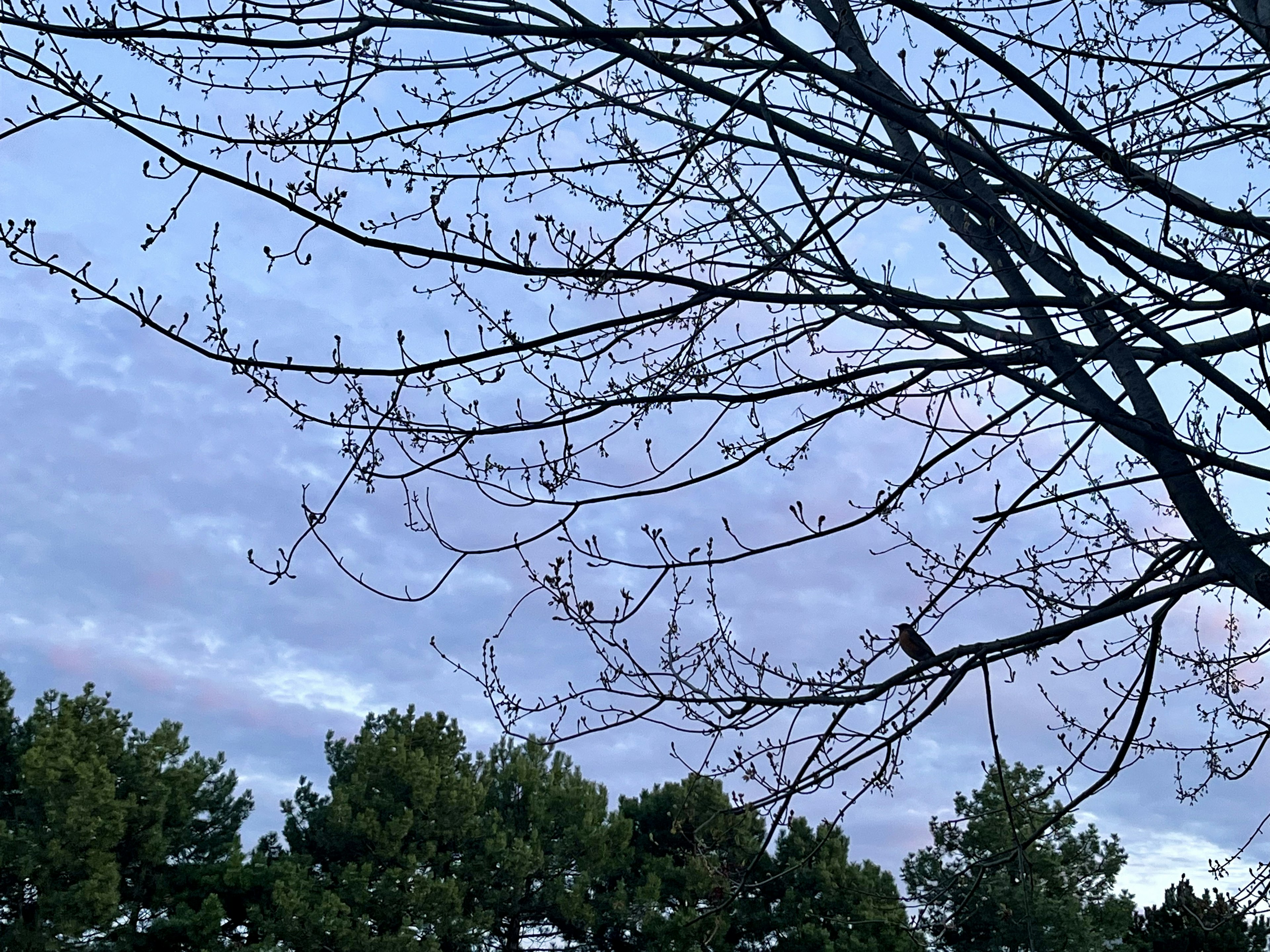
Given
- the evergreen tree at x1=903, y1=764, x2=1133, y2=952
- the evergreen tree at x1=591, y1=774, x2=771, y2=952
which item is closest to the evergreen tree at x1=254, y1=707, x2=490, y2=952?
the evergreen tree at x1=591, y1=774, x2=771, y2=952

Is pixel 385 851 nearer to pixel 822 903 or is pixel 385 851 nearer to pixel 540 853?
pixel 540 853

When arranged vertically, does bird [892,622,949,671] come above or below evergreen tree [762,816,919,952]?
below

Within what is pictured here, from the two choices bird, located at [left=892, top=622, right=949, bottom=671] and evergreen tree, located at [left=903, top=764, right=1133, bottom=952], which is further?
evergreen tree, located at [left=903, top=764, right=1133, bottom=952]

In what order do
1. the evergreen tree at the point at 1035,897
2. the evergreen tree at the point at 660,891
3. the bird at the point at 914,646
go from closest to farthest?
the bird at the point at 914,646, the evergreen tree at the point at 1035,897, the evergreen tree at the point at 660,891

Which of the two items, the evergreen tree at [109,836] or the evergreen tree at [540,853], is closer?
the evergreen tree at [109,836]

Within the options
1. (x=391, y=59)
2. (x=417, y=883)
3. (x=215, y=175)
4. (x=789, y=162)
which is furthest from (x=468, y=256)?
(x=417, y=883)

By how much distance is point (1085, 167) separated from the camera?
14.8 ft

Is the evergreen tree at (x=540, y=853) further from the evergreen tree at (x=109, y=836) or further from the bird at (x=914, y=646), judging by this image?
the bird at (x=914, y=646)

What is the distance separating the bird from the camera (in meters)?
3.94

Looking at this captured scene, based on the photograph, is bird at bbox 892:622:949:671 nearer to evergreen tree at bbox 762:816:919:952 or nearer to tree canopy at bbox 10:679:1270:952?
tree canopy at bbox 10:679:1270:952

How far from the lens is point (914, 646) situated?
3.93 m

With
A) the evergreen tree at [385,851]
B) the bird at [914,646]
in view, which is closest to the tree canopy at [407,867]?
the evergreen tree at [385,851]

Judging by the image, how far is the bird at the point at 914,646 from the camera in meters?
3.94

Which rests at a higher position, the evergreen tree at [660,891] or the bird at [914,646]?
the evergreen tree at [660,891]
